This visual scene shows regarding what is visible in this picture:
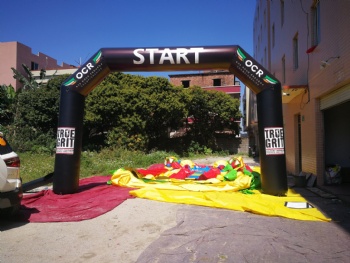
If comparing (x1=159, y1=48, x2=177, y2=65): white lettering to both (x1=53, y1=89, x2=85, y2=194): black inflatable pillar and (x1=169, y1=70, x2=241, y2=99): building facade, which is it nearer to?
(x1=53, y1=89, x2=85, y2=194): black inflatable pillar

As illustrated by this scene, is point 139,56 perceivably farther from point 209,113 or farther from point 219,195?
point 209,113

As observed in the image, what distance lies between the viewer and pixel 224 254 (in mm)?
4199

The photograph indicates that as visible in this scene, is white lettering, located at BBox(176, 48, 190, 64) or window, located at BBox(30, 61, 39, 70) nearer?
white lettering, located at BBox(176, 48, 190, 64)

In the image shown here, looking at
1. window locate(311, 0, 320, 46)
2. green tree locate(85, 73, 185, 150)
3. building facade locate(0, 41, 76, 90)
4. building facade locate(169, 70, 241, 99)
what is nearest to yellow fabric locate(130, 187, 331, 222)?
window locate(311, 0, 320, 46)

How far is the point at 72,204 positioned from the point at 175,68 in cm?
439

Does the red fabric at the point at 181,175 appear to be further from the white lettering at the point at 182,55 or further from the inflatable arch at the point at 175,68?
Answer: the white lettering at the point at 182,55

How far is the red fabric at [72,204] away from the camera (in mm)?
6086

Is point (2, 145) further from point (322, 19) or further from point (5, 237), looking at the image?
point (322, 19)

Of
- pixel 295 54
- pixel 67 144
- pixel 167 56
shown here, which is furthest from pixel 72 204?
pixel 295 54

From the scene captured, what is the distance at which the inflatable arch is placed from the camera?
7.92 metres

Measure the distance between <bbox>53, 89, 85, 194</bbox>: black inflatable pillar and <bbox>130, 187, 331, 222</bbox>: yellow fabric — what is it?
1.72m

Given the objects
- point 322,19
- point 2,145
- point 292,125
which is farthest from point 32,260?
point 292,125

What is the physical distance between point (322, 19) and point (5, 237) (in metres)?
9.14

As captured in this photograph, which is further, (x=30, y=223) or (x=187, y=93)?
(x=187, y=93)
